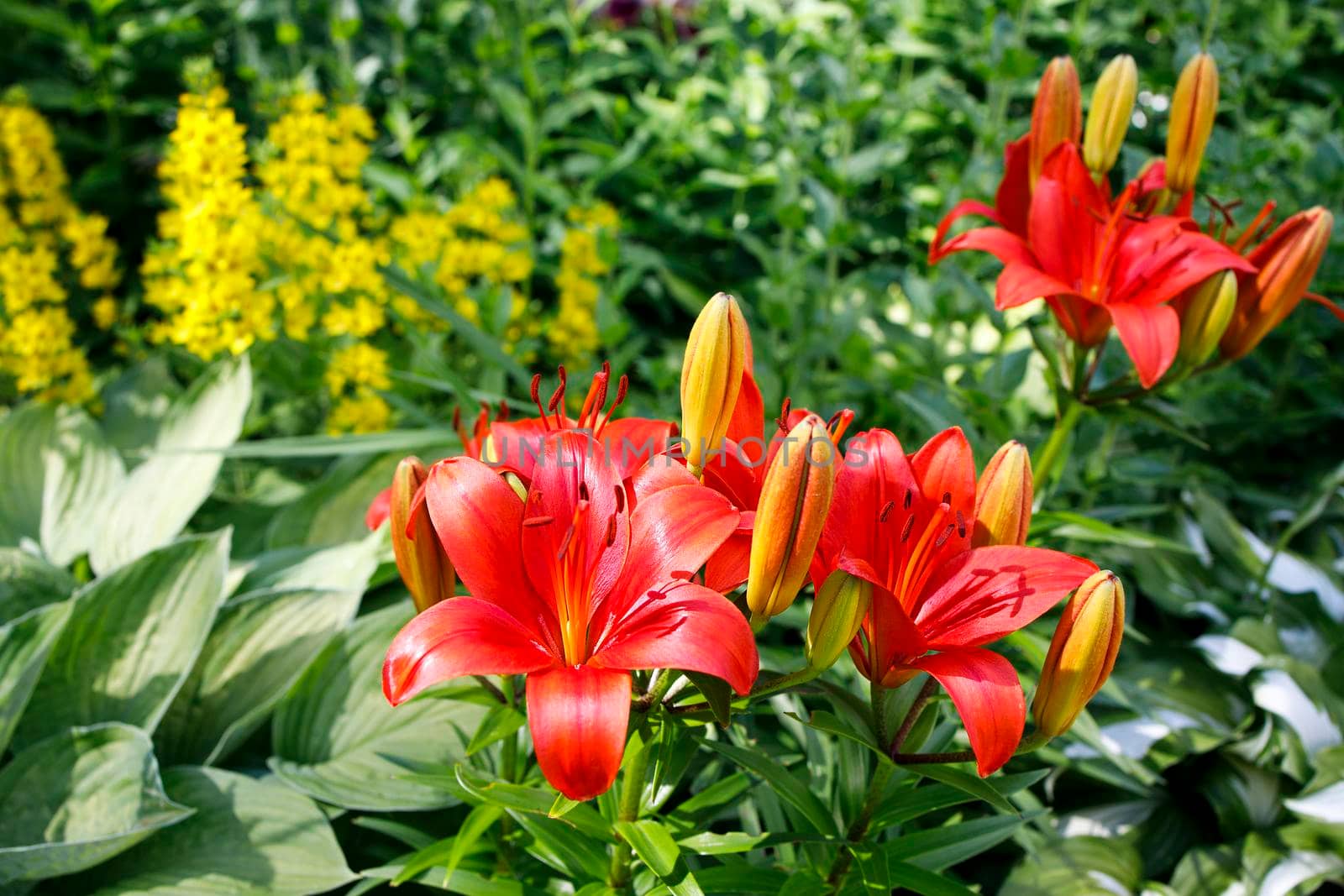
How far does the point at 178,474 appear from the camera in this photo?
5.82 ft

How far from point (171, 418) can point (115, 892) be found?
955 mm

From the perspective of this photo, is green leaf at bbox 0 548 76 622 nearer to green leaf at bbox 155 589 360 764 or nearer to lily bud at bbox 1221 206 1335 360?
green leaf at bbox 155 589 360 764

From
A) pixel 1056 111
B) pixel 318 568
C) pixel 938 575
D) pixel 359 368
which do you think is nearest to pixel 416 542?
pixel 938 575

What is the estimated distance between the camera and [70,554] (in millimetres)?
1770

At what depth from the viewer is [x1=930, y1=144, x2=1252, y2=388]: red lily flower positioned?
1.14 metres

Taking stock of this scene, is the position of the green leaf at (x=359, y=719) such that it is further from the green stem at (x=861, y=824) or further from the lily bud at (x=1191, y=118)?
the lily bud at (x=1191, y=118)

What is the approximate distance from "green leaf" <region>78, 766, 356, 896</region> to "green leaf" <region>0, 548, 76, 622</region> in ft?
1.41

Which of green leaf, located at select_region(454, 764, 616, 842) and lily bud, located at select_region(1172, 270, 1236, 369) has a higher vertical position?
lily bud, located at select_region(1172, 270, 1236, 369)

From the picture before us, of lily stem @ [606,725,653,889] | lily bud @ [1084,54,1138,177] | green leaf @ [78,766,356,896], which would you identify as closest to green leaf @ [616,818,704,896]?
lily stem @ [606,725,653,889]

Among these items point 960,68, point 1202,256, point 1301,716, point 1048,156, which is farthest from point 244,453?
point 960,68

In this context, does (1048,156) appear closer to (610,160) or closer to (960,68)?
(610,160)

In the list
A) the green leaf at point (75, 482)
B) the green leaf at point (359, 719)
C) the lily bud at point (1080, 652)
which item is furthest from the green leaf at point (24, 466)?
the lily bud at point (1080, 652)

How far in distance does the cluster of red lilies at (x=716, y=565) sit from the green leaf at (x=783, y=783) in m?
0.10

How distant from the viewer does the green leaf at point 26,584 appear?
1543 mm
